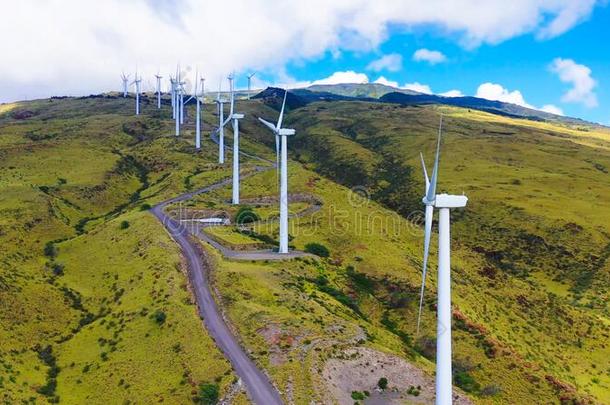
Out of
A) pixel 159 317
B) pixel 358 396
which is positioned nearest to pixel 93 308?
pixel 159 317

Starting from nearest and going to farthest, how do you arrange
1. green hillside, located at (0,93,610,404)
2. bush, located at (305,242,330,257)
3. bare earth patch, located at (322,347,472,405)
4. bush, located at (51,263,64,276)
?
1. bare earth patch, located at (322,347,472,405)
2. green hillside, located at (0,93,610,404)
3. bush, located at (51,263,64,276)
4. bush, located at (305,242,330,257)

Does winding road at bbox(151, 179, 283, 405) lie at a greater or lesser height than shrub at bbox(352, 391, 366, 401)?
greater

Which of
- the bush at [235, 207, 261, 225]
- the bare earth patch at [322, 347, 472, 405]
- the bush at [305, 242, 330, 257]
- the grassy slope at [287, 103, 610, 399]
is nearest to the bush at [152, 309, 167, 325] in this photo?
the bare earth patch at [322, 347, 472, 405]

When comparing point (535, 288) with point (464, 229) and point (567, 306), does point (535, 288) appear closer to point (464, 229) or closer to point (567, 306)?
point (567, 306)

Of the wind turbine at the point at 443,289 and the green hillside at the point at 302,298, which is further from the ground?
the wind turbine at the point at 443,289

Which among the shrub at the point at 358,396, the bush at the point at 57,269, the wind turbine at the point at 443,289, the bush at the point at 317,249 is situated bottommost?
the shrub at the point at 358,396

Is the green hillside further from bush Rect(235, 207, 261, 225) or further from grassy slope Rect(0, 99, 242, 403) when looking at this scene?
bush Rect(235, 207, 261, 225)

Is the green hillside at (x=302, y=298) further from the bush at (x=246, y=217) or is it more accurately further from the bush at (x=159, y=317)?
the bush at (x=246, y=217)

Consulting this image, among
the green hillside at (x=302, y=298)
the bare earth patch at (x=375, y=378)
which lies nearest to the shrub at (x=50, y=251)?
the green hillside at (x=302, y=298)
